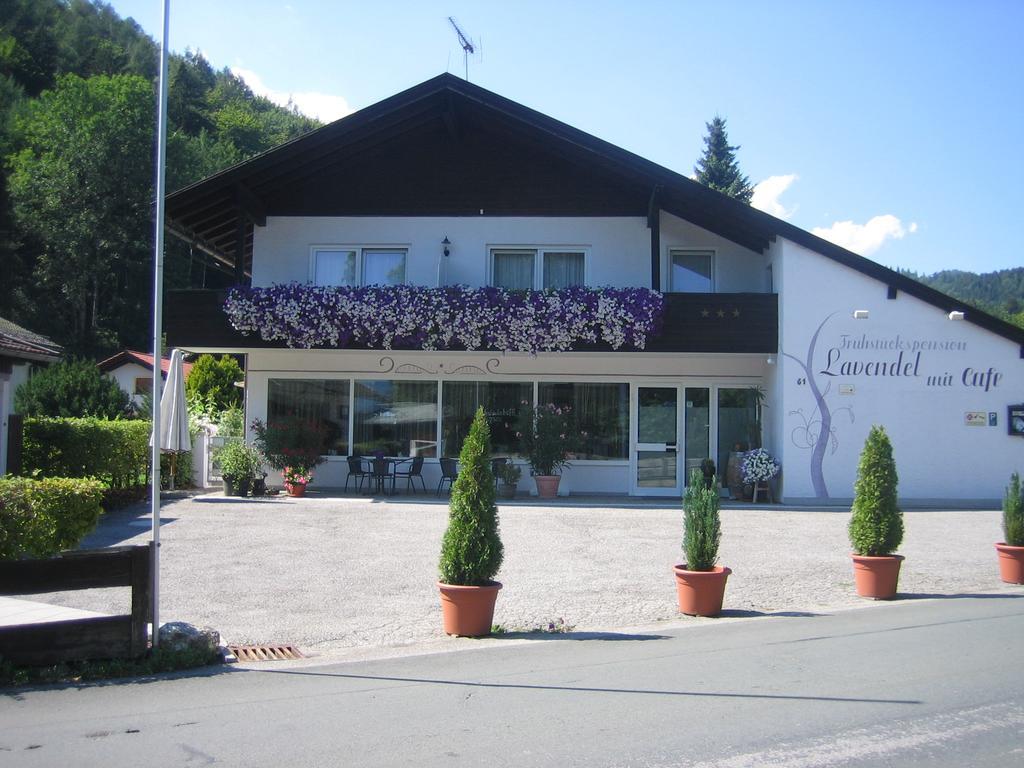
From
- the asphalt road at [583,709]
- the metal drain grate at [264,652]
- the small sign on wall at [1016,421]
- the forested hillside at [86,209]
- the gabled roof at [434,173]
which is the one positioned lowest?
the metal drain grate at [264,652]

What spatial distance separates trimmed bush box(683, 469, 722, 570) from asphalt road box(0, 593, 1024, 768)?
104cm

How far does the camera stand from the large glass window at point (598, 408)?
63.8 ft

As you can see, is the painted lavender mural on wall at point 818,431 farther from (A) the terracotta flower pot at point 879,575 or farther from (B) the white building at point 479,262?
(A) the terracotta flower pot at point 879,575

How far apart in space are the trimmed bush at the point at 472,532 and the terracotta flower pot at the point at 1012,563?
641 centimetres

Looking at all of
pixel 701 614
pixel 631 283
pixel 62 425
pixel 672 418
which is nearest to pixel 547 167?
pixel 631 283

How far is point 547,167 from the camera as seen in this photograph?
19500 mm

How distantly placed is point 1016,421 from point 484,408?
10191mm

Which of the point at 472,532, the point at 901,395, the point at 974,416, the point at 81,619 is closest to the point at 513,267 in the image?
the point at 901,395

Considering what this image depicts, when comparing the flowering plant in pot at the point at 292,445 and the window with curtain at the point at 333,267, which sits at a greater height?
the window with curtain at the point at 333,267

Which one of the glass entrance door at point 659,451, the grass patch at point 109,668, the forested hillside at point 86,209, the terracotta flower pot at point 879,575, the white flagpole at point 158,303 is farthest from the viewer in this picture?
the forested hillside at point 86,209

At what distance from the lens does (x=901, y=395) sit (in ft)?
57.7

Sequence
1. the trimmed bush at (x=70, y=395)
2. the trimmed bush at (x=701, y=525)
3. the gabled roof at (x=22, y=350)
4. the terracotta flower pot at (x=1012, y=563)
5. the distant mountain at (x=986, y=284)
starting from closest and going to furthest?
the trimmed bush at (x=701, y=525)
the terracotta flower pot at (x=1012, y=563)
the gabled roof at (x=22, y=350)
the trimmed bush at (x=70, y=395)
the distant mountain at (x=986, y=284)

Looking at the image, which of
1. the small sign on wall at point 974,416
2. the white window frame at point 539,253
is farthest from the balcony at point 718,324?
the small sign on wall at point 974,416

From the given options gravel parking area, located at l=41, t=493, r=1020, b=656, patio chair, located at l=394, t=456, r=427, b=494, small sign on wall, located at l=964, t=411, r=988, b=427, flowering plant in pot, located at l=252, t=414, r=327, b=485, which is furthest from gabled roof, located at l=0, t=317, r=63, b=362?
small sign on wall, located at l=964, t=411, r=988, b=427
